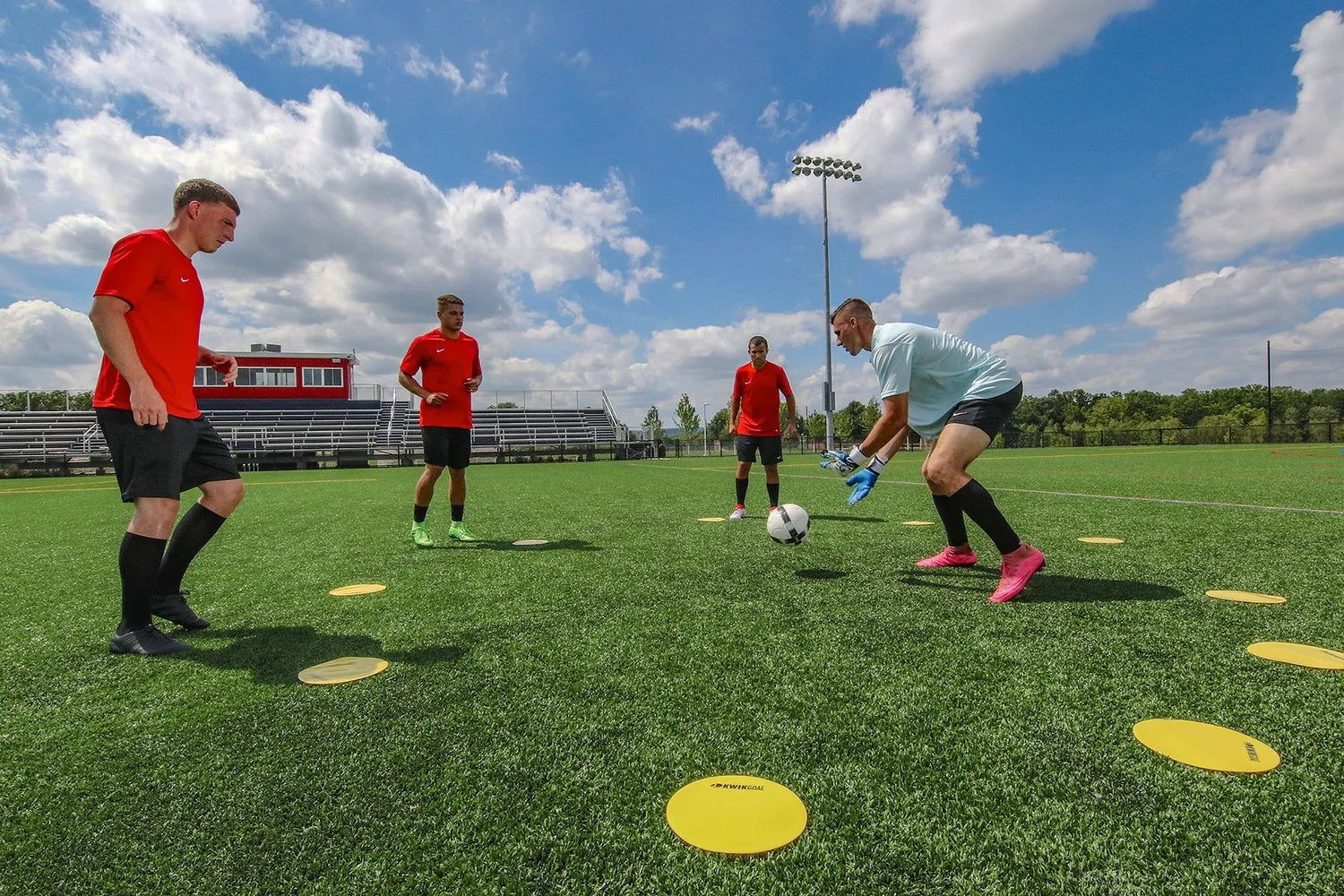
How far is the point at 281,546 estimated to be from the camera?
5.73 m

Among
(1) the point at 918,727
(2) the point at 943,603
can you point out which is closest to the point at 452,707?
(1) the point at 918,727

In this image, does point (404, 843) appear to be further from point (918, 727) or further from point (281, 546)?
point (281, 546)

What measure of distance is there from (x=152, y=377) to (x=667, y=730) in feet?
8.99

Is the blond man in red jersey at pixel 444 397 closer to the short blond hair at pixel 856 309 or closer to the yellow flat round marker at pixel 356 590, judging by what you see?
the yellow flat round marker at pixel 356 590

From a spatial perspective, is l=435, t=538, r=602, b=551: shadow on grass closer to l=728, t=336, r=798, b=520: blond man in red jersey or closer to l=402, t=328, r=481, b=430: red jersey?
l=402, t=328, r=481, b=430: red jersey

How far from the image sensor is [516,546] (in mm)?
5574

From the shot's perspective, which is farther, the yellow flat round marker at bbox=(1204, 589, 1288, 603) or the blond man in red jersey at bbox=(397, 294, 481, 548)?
the blond man in red jersey at bbox=(397, 294, 481, 548)

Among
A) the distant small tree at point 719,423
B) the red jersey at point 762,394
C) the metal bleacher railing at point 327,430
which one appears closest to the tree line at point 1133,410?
the distant small tree at point 719,423

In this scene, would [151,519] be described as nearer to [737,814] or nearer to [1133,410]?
[737,814]

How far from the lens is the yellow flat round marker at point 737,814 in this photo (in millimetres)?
1421

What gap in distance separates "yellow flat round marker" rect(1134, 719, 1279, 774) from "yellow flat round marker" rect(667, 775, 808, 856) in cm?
109

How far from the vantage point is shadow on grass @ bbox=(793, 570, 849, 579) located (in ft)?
13.3

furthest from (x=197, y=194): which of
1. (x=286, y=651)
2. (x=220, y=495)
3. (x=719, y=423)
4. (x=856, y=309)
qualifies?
(x=719, y=423)

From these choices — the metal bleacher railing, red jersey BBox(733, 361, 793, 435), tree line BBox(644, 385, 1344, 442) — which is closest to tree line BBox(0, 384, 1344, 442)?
tree line BBox(644, 385, 1344, 442)
